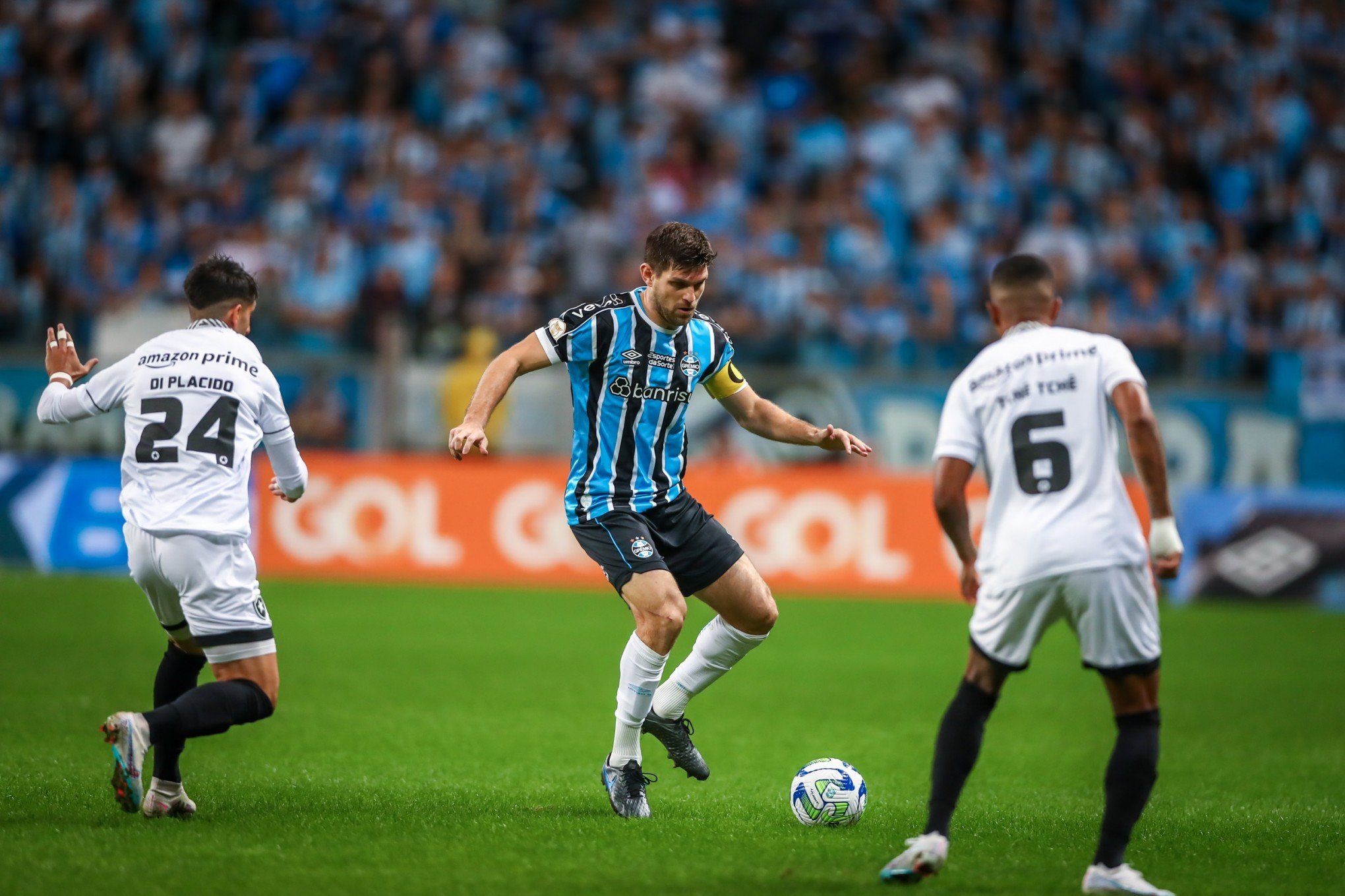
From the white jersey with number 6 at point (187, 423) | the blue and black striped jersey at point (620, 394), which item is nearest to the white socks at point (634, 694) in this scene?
the blue and black striped jersey at point (620, 394)

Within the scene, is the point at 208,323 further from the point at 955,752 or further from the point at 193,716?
the point at 955,752

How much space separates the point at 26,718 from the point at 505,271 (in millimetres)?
10226

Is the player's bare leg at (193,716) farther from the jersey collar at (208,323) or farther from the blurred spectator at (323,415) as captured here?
the blurred spectator at (323,415)

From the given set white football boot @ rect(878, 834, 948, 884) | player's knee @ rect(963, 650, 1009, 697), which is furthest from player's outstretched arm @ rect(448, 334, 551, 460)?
white football boot @ rect(878, 834, 948, 884)

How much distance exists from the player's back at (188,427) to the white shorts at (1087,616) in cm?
292

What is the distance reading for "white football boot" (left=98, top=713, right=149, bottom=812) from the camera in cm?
547

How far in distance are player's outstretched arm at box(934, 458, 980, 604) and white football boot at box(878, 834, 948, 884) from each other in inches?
32.0

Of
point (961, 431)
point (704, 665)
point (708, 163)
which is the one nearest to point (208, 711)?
point (704, 665)

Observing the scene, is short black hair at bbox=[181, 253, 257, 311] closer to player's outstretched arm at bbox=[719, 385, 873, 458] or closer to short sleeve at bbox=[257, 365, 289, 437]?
short sleeve at bbox=[257, 365, 289, 437]

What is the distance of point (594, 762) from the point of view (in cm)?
772

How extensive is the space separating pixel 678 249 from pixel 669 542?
129 centimetres

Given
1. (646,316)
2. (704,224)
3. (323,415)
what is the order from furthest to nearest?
(704,224)
(323,415)
(646,316)

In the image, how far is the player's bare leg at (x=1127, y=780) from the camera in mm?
5062

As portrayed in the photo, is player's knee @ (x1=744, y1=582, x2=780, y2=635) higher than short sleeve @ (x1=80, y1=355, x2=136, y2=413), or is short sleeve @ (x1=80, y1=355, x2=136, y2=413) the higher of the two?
short sleeve @ (x1=80, y1=355, x2=136, y2=413)
